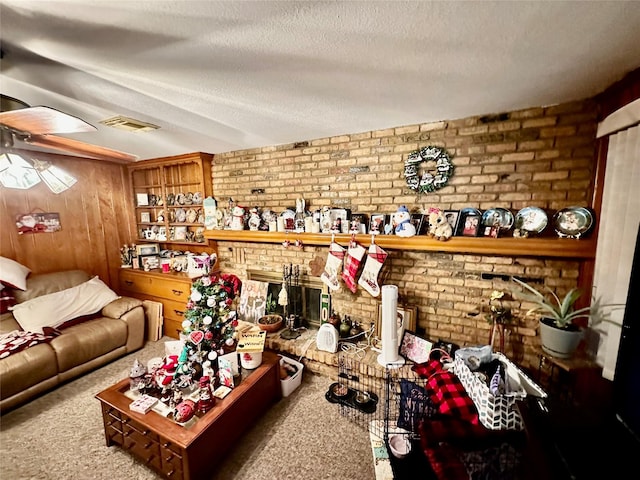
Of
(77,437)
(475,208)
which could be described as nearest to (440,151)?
(475,208)

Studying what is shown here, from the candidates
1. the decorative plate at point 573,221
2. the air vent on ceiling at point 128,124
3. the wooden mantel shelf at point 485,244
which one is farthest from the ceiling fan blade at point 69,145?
the decorative plate at point 573,221

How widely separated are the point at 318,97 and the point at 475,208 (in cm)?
155

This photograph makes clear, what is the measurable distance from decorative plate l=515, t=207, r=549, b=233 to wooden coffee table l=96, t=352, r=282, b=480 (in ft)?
7.80

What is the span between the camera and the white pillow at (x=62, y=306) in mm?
2568

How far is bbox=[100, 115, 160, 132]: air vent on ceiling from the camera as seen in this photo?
6.50 feet

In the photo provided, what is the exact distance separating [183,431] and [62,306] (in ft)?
8.03

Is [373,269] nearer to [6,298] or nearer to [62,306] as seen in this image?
[62,306]

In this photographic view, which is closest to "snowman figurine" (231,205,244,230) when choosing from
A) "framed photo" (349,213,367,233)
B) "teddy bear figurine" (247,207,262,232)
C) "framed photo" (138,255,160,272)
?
"teddy bear figurine" (247,207,262,232)

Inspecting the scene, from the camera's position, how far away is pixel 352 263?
2.45m

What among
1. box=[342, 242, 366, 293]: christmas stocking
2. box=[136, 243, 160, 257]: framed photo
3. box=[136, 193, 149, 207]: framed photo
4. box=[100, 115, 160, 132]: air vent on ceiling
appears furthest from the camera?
box=[136, 193, 149, 207]: framed photo

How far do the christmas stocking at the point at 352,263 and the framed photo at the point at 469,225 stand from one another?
0.85 meters

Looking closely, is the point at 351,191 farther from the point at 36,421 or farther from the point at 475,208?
the point at 36,421

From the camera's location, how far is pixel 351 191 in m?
2.60

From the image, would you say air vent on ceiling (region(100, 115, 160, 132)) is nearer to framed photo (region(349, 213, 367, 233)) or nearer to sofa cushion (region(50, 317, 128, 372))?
framed photo (region(349, 213, 367, 233))
